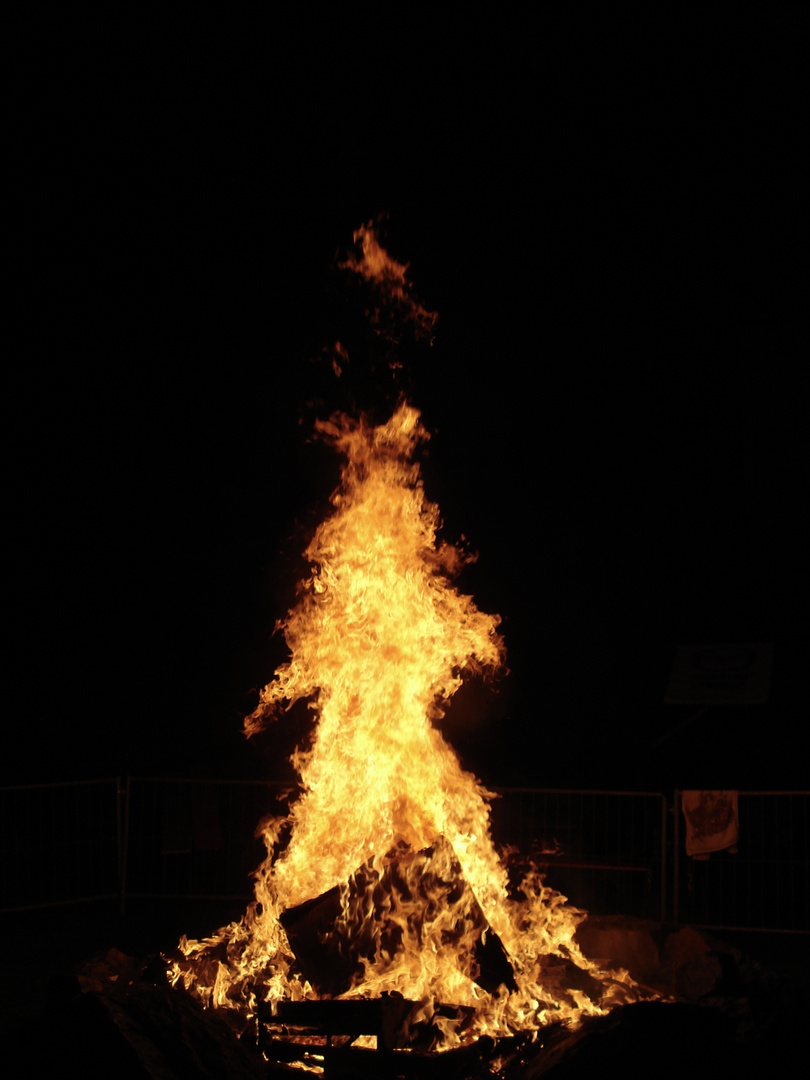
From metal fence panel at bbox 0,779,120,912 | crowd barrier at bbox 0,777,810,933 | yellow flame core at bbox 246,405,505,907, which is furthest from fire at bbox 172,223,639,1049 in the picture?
metal fence panel at bbox 0,779,120,912

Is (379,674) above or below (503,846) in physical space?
above

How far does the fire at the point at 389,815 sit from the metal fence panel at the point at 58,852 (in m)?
2.54

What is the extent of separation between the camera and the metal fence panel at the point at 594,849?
27.2ft

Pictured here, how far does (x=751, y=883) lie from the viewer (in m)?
8.32

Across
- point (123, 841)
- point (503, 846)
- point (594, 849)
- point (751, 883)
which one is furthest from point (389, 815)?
point (751, 883)

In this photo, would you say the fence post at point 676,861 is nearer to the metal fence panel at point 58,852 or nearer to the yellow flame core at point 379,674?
the yellow flame core at point 379,674

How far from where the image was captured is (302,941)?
551 cm

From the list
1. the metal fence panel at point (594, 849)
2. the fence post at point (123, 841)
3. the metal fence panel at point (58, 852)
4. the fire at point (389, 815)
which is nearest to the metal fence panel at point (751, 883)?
the metal fence panel at point (594, 849)

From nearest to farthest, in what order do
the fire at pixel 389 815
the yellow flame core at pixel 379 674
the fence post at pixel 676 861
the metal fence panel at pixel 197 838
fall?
the fire at pixel 389 815 < the yellow flame core at pixel 379 674 < the fence post at pixel 676 861 < the metal fence panel at pixel 197 838

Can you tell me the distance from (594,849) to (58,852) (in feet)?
17.4

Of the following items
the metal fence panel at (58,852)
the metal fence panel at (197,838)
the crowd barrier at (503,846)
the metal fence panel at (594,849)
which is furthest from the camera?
the metal fence panel at (197,838)

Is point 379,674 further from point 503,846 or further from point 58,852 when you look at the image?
point 58,852

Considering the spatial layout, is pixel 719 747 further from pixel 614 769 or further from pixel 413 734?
pixel 413 734

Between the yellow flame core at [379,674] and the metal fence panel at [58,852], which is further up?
the yellow flame core at [379,674]
